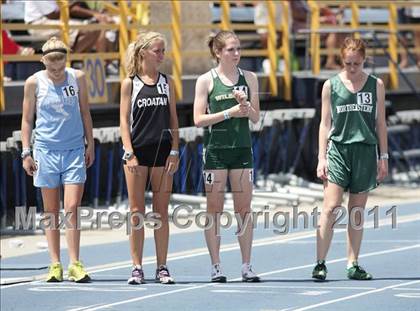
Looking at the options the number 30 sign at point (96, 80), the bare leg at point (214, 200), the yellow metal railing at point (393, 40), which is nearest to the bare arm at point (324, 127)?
the bare leg at point (214, 200)

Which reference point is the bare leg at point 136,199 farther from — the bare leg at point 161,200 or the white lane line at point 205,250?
the white lane line at point 205,250

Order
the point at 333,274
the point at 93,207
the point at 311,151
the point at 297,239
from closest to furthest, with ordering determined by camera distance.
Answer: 1. the point at 333,274
2. the point at 297,239
3. the point at 93,207
4. the point at 311,151

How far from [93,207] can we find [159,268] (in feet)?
20.4

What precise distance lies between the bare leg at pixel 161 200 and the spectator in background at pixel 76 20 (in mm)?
6610

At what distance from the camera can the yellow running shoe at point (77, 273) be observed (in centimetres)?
1095

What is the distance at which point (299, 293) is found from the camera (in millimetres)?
10242

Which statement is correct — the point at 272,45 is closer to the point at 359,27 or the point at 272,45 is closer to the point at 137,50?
the point at 359,27

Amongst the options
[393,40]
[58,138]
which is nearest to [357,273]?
[58,138]

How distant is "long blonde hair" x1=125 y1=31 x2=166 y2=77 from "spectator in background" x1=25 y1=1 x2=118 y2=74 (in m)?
6.38

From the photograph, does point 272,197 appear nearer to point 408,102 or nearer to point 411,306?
point 408,102

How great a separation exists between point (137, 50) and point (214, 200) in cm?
131

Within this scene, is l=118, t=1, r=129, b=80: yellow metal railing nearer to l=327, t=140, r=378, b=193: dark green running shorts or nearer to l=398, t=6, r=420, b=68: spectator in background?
l=398, t=6, r=420, b=68: spectator in background

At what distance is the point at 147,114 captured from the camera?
10578 mm

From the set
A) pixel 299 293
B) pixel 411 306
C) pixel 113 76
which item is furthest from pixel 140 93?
pixel 113 76
